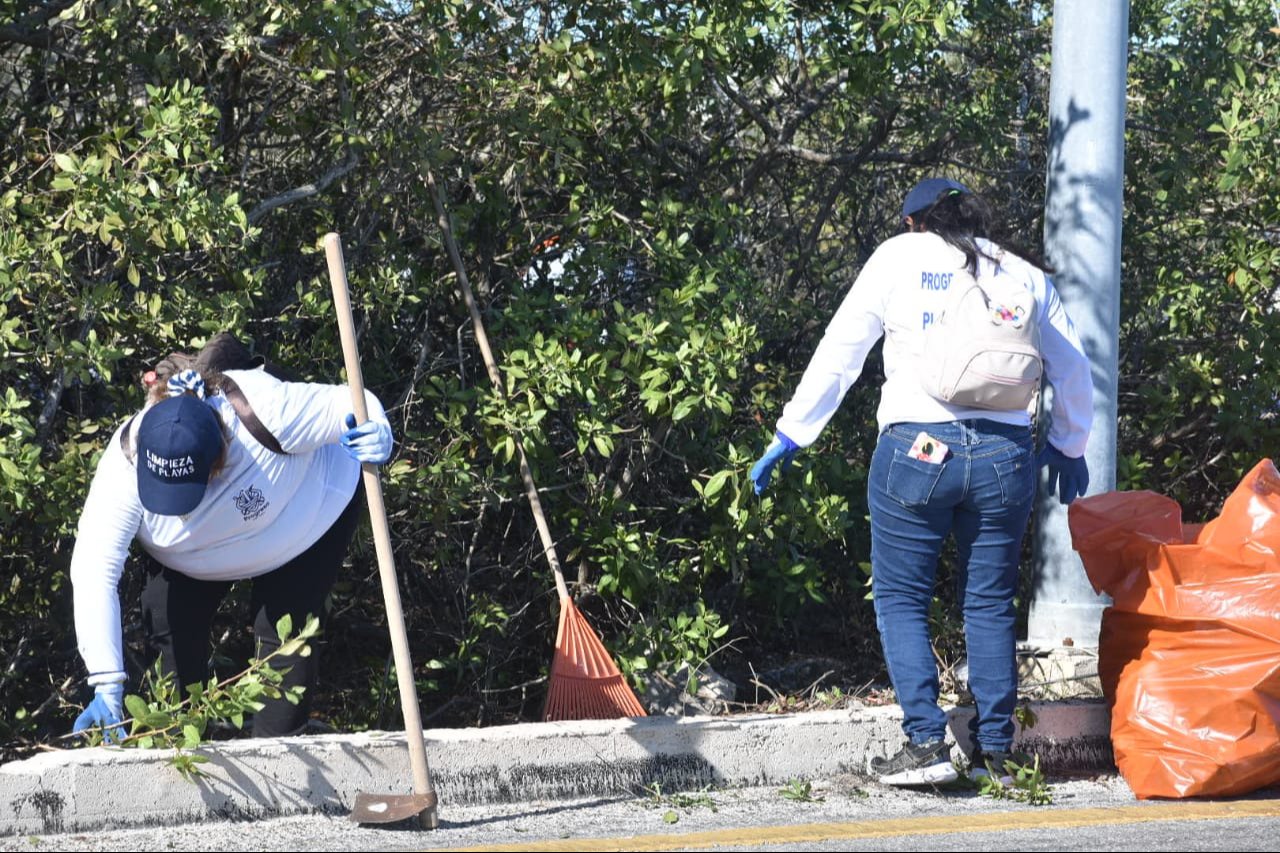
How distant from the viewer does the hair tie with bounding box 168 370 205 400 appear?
391cm

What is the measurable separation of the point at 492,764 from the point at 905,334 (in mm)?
1617

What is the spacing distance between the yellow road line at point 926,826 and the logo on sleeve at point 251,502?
1.10 m

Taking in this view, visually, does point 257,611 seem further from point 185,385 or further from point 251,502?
point 185,385

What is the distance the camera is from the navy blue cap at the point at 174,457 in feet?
12.2

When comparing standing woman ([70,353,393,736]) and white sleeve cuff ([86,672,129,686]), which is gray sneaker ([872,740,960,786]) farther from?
white sleeve cuff ([86,672,129,686])

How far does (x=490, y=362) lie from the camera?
4.90 meters

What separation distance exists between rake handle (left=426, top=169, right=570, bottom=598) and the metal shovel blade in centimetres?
125

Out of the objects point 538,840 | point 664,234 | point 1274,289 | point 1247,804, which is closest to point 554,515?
point 664,234

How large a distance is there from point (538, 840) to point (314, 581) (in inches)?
42.8

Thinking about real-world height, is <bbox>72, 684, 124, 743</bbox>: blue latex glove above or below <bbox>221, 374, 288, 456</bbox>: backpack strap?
below

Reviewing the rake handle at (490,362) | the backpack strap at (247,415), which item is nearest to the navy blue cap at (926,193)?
the rake handle at (490,362)

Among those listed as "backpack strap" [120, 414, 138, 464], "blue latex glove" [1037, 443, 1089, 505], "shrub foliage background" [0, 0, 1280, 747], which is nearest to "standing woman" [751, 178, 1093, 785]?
→ "blue latex glove" [1037, 443, 1089, 505]

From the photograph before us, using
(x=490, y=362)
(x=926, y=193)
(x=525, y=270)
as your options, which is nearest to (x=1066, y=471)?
(x=926, y=193)

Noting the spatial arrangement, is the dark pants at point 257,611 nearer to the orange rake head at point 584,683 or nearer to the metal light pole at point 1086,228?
the orange rake head at point 584,683
